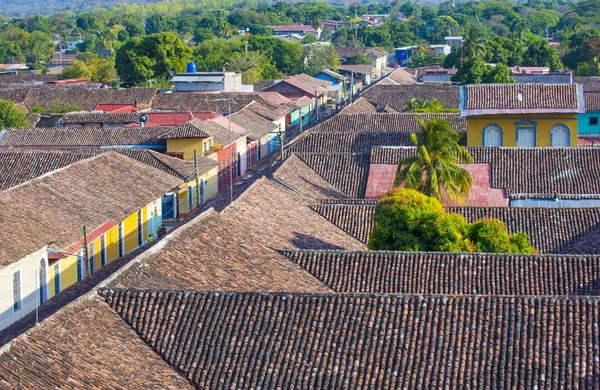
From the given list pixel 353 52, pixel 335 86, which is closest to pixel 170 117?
pixel 335 86

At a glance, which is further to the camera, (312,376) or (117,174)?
(117,174)

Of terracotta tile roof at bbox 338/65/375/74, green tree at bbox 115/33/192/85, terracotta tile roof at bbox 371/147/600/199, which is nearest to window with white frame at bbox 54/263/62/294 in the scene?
terracotta tile roof at bbox 371/147/600/199

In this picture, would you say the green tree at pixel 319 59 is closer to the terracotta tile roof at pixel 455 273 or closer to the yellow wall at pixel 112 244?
the yellow wall at pixel 112 244

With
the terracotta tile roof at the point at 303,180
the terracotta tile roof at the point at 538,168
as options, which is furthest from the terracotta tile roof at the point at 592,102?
the terracotta tile roof at the point at 303,180

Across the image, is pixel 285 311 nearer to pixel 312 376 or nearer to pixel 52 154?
pixel 312 376

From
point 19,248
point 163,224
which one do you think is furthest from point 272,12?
point 19,248

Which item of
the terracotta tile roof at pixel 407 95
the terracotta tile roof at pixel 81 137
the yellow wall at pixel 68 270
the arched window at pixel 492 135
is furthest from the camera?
the terracotta tile roof at pixel 407 95
